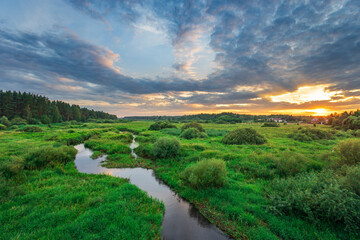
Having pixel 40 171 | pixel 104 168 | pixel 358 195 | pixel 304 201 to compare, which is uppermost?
pixel 358 195

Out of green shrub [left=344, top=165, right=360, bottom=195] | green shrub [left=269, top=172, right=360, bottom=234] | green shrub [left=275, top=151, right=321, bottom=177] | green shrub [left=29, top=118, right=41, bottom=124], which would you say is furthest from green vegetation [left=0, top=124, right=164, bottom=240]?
green shrub [left=29, top=118, right=41, bottom=124]

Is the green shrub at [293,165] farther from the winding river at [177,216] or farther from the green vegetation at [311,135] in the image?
the green vegetation at [311,135]

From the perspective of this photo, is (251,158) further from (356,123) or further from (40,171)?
(356,123)

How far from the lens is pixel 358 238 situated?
5.80m

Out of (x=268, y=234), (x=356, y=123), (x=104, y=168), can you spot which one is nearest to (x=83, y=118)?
(x=104, y=168)

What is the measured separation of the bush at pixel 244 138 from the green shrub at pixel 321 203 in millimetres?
16766

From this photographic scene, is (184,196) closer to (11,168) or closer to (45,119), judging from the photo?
(11,168)

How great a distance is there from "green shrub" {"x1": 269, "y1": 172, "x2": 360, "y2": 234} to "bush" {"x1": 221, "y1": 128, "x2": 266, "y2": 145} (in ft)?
55.0

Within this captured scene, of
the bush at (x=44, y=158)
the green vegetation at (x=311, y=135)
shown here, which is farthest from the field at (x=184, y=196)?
the green vegetation at (x=311, y=135)

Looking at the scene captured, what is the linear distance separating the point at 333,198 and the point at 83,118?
132 metres

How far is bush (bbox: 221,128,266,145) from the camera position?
80.7ft

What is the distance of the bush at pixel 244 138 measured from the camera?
24592 mm

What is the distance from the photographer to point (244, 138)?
25.2m

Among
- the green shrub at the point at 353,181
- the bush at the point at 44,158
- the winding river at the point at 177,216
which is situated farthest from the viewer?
the bush at the point at 44,158
